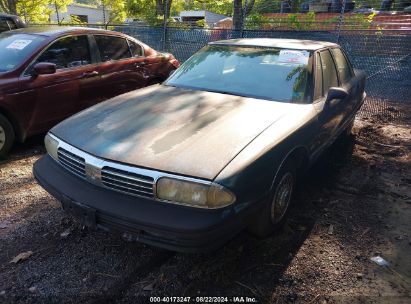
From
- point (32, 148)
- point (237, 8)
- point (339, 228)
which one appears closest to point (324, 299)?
point (339, 228)

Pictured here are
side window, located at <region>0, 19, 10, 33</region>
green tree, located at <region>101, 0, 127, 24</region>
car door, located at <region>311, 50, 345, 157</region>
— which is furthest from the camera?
green tree, located at <region>101, 0, 127, 24</region>

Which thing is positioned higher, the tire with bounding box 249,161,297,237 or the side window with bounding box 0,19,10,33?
the side window with bounding box 0,19,10,33

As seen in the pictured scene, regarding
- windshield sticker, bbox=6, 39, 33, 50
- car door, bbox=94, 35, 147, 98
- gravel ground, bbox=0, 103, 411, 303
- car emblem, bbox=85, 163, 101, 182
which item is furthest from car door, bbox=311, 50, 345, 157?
windshield sticker, bbox=6, 39, 33, 50

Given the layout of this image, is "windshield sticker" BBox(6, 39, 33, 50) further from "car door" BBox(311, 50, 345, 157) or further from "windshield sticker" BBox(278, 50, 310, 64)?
"car door" BBox(311, 50, 345, 157)

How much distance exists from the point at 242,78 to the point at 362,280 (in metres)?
2.17

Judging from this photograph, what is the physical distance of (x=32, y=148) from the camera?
534 centimetres

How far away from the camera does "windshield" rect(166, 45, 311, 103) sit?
3.68 meters

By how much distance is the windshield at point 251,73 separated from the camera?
368 cm

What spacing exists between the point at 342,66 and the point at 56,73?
3834 millimetres

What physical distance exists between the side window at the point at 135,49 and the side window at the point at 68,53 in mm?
910

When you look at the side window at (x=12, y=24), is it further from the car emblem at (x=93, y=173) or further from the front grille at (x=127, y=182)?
the front grille at (x=127, y=182)

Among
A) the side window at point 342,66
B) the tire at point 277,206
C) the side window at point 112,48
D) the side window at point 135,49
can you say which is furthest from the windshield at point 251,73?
the side window at point 135,49

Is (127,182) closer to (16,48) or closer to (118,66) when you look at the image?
(16,48)

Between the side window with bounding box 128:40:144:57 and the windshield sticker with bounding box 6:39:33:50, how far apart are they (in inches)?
66.4
